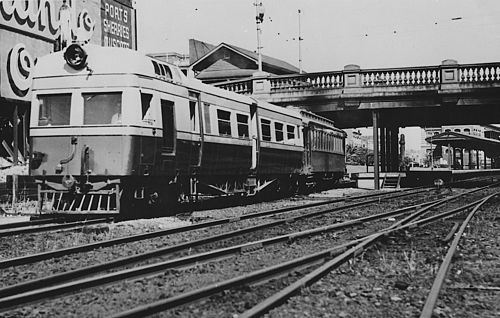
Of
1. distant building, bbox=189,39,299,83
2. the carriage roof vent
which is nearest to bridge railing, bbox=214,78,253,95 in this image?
the carriage roof vent

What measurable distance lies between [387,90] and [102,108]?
58.7 feet

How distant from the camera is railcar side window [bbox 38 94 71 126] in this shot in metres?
11.8

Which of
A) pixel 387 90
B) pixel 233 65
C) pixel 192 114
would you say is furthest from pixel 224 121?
pixel 233 65

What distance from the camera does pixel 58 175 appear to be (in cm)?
1164

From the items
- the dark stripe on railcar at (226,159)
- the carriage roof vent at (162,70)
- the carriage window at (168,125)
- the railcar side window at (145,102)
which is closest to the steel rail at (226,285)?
the railcar side window at (145,102)

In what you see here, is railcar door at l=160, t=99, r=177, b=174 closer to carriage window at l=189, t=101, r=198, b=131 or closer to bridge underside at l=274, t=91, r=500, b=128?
carriage window at l=189, t=101, r=198, b=131

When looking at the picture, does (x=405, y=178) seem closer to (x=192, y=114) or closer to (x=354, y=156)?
(x=192, y=114)

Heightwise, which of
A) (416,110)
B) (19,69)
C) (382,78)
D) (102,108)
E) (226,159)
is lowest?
(226,159)

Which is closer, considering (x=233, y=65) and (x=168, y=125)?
(x=168, y=125)

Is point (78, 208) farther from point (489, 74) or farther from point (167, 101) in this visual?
point (489, 74)

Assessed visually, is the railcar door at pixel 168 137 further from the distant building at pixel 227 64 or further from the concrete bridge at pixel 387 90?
the distant building at pixel 227 64

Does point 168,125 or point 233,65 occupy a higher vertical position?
point 233,65

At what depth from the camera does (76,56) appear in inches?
466

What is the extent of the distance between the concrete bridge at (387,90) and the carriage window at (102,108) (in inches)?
→ 664
